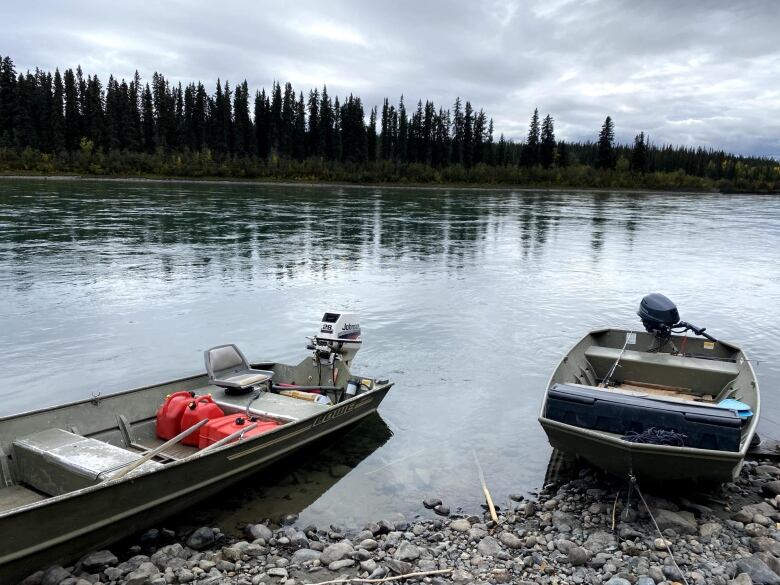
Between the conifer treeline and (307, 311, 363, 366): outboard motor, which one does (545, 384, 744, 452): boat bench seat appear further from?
the conifer treeline

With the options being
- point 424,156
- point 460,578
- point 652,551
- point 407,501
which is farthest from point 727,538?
point 424,156

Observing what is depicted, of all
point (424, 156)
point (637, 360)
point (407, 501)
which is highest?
point (424, 156)

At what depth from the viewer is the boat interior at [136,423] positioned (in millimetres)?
7117

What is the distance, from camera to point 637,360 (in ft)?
36.1

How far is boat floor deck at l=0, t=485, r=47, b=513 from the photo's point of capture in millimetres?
6984

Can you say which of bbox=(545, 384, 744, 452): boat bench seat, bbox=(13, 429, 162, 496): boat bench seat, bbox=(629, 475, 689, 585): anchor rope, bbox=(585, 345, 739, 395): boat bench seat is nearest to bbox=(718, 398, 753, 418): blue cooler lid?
bbox=(545, 384, 744, 452): boat bench seat

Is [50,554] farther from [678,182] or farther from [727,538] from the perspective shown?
[678,182]

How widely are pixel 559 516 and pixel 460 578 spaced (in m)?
1.85

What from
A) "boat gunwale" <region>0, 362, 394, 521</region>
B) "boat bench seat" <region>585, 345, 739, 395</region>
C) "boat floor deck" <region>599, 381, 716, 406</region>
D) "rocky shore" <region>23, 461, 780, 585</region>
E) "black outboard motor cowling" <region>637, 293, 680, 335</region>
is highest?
"black outboard motor cowling" <region>637, 293, 680, 335</region>

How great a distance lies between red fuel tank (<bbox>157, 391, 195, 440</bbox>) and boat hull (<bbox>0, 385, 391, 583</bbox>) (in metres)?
1.31

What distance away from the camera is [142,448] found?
8.64m

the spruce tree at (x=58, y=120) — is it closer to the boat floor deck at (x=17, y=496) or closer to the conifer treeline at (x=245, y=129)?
the conifer treeline at (x=245, y=129)

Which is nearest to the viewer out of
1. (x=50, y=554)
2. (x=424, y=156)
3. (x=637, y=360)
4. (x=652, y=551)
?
(x=50, y=554)

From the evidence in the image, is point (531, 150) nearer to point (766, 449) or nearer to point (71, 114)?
point (71, 114)
